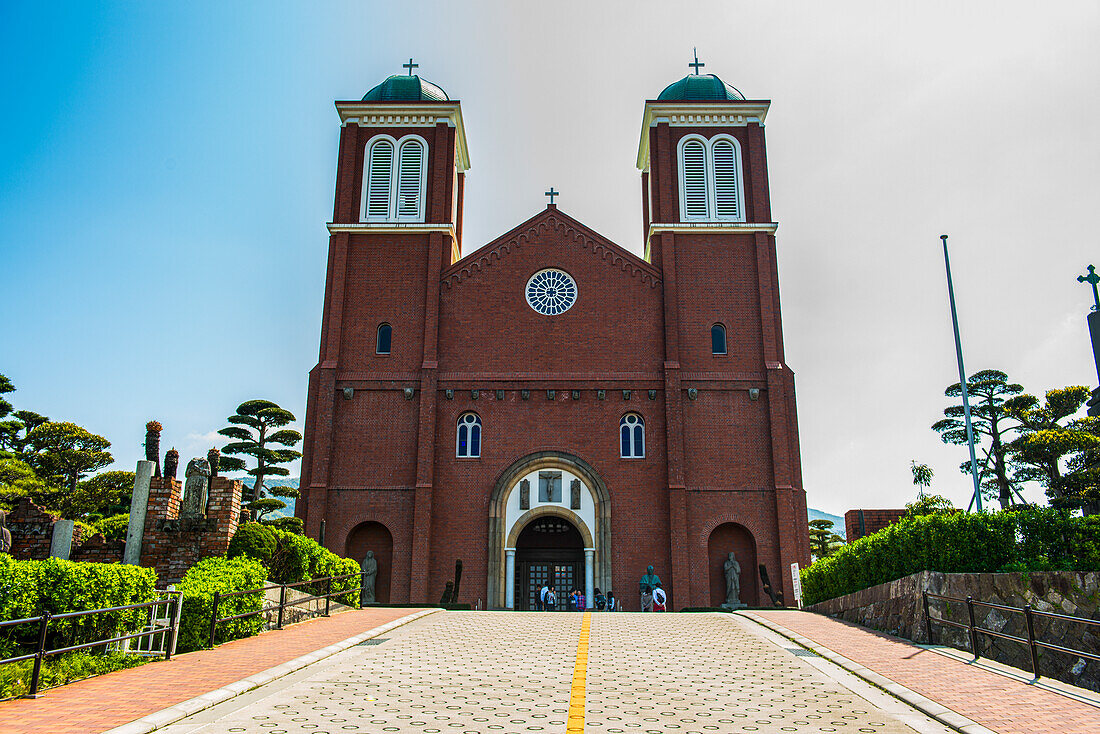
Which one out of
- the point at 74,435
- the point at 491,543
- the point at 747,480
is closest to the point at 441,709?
the point at 491,543

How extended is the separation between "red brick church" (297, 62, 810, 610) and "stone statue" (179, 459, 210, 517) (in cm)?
987

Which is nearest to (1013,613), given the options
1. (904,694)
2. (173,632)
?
(904,694)

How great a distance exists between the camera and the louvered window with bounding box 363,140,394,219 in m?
30.0

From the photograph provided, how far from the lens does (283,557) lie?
54.6 ft

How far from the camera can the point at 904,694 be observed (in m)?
8.30

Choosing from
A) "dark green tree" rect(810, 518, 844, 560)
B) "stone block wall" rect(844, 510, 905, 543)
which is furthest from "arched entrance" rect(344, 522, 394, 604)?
"dark green tree" rect(810, 518, 844, 560)

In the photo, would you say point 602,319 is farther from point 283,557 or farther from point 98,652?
point 98,652

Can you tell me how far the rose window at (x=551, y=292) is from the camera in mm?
28578

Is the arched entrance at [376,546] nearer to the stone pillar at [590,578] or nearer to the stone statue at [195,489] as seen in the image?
the stone pillar at [590,578]

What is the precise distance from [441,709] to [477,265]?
22.6 m

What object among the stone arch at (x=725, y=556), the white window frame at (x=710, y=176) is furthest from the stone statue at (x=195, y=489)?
the white window frame at (x=710, y=176)

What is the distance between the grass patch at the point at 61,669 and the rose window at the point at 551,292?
19.8m

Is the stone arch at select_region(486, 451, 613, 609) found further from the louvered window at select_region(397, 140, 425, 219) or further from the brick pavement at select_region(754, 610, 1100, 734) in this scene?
the brick pavement at select_region(754, 610, 1100, 734)

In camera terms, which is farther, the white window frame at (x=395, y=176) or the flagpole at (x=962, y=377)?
the white window frame at (x=395, y=176)
